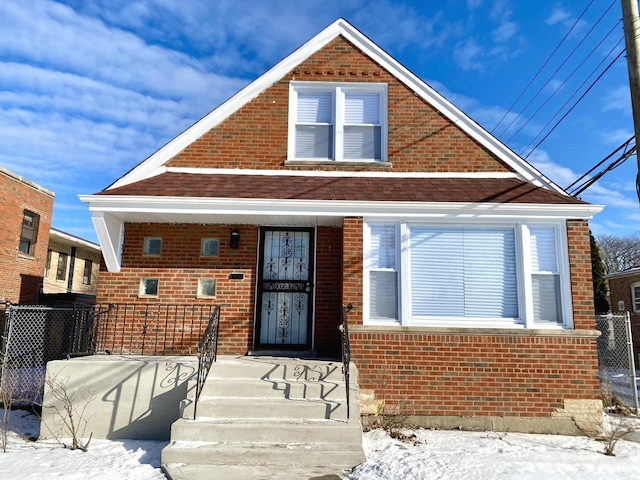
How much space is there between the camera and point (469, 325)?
6938mm

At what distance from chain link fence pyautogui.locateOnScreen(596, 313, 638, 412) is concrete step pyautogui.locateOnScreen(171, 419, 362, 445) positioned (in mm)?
5667

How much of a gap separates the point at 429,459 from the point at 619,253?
5040cm

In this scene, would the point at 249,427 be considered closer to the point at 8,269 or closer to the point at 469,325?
the point at 469,325

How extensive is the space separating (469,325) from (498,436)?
1562 mm

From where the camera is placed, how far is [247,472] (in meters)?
4.70

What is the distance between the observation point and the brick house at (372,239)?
6.77 meters

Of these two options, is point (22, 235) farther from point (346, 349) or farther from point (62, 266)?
point (346, 349)

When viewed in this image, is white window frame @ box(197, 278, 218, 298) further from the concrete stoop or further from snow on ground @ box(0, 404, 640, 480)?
snow on ground @ box(0, 404, 640, 480)

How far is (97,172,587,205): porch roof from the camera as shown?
7.18 m

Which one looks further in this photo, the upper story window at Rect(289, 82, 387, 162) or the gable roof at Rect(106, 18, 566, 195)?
the upper story window at Rect(289, 82, 387, 162)

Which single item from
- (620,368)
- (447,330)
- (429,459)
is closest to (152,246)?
(447,330)

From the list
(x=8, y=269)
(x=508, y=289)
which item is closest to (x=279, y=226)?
(x=508, y=289)

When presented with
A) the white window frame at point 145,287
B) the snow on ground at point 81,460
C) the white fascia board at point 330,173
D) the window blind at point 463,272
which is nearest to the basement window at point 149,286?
the white window frame at point 145,287

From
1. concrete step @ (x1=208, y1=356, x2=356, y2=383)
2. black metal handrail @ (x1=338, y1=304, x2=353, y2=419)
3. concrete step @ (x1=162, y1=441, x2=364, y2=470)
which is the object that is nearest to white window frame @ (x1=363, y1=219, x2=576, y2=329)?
black metal handrail @ (x1=338, y1=304, x2=353, y2=419)
